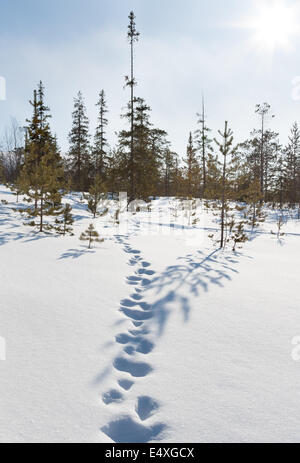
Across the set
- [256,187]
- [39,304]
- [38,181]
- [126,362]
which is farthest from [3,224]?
[256,187]

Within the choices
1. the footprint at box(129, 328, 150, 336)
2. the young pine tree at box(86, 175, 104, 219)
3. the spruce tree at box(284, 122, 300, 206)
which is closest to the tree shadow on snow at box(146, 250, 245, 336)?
the footprint at box(129, 328, 150, 336)

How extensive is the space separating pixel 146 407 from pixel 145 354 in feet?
2.64

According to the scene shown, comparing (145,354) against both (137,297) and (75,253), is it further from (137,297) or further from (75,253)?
(75,253)

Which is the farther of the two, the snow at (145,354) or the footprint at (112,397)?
the footprint at (112,397)

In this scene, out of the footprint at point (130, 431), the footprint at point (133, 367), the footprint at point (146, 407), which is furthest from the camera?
the footprint at point (133, 367)

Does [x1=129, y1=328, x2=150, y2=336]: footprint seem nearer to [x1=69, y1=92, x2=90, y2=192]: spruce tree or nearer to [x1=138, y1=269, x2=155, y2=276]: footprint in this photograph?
[x1=138, y1=269, x2=155, y2=276]: footprint

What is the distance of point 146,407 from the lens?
232cm

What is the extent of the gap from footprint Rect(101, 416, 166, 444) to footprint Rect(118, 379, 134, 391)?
1.36ft

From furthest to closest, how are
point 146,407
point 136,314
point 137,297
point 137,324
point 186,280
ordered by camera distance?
point 186,280 < point 137,297 < point 136,314 < point 137,324 < point 146,407

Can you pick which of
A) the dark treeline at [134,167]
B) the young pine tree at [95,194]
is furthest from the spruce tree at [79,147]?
the young pine tree at [95,194]

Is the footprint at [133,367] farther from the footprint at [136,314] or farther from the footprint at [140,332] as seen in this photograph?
the footprint at [136,314]

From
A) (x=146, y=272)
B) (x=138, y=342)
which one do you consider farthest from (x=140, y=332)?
(x=146, y=272)

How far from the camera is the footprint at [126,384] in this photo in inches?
101

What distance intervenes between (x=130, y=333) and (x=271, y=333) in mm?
2047
